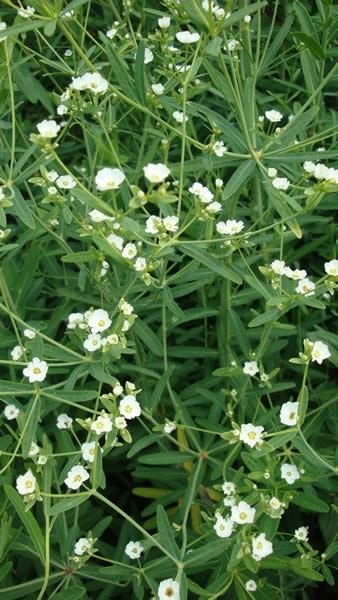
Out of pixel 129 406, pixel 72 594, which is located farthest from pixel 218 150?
pixel 72 594

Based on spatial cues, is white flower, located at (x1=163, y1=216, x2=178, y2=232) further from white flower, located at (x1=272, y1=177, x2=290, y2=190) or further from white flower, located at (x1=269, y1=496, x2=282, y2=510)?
white flower, located at (x1=269, y1=496, x2=282, y2=510)

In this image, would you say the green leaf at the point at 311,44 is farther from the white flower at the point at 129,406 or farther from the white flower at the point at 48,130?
the white flower at the point at 129,406

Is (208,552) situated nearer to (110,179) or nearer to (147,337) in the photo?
(147,337)

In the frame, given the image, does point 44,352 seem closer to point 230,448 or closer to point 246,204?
point 230,448

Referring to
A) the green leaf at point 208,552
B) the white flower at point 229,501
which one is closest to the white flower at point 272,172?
the white flower at point 229,501

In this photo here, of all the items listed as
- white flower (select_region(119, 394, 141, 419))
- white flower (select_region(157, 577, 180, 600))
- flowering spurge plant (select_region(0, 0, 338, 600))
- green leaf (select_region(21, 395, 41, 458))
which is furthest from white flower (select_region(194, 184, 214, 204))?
white flower (select_region(157, 577, 180, 600))

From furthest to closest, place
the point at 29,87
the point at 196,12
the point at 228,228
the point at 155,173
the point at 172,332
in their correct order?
the point at 29,87 < the point at 172,332 < the point at 228,228 < the point at 196,12 < the point at 155,173
